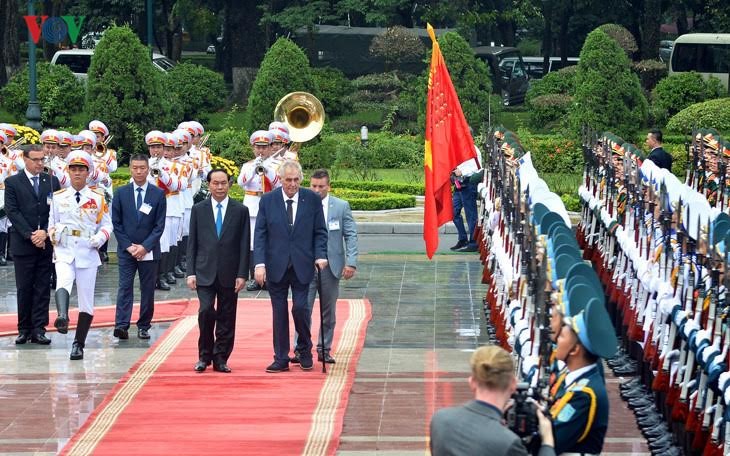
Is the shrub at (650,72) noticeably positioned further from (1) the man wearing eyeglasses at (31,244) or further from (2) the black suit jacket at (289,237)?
(2) the black suit jacket at (289,237)

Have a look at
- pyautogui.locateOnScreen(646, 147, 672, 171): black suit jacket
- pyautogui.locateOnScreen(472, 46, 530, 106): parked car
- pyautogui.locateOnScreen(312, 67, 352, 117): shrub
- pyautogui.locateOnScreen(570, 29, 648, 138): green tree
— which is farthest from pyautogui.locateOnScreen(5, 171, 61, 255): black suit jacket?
pyautogui.locateOnScreen(472, 46, 530, 106): parked car

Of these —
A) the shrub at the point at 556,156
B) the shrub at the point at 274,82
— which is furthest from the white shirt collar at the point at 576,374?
the shrub at the point at 274,82

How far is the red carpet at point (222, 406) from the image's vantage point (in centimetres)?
1016

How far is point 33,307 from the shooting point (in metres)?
14.0

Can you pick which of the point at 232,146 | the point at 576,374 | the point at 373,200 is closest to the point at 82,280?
the point at 576,374

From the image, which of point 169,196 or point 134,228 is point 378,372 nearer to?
point 134,228

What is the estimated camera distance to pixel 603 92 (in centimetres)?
3138

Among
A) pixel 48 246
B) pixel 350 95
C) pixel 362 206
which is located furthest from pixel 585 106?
pixel 48 246

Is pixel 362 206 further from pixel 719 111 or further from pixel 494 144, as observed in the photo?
pixel 719 111

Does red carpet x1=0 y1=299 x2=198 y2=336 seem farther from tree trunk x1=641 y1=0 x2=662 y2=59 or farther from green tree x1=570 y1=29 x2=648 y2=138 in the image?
tree trunk x1=641 y1=0 x2=662 y2=59

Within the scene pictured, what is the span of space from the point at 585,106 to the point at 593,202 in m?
14.8

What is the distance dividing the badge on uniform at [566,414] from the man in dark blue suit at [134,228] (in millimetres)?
7750

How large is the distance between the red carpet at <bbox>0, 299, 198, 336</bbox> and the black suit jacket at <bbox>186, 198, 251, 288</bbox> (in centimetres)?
236

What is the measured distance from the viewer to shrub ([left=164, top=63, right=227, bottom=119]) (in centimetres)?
4162
